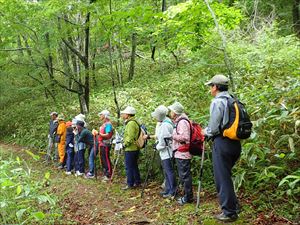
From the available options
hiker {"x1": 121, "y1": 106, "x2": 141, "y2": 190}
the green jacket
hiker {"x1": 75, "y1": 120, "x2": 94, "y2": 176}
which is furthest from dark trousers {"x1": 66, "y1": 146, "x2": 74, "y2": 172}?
the green jacket

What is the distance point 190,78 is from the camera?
12461 millimetres

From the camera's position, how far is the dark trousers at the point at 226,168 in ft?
16.3

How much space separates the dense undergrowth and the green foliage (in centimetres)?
315

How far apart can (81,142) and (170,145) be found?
3977 millimetres

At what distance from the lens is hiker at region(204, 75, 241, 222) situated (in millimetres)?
4902

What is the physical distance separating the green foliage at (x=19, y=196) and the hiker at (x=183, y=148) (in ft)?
8.00

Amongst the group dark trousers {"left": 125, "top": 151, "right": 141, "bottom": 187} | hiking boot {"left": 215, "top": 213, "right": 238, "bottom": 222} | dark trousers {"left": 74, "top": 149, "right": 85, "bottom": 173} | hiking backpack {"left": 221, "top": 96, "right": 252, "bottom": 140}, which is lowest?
dark trousers {"left": 74, "top": 149, "right": 85, "bottom": 173}

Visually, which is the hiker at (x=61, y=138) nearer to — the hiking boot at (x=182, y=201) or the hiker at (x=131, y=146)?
the hiker at (x=131, y=146)

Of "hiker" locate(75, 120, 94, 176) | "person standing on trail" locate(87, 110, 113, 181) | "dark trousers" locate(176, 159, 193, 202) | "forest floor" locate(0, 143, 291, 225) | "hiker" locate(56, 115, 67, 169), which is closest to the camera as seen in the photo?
"forest floor" locate(0, 143, 291, 225)

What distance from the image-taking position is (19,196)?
12.8 ft

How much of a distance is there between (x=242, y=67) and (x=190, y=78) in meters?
2.82

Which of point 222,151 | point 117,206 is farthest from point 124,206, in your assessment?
point 222,151

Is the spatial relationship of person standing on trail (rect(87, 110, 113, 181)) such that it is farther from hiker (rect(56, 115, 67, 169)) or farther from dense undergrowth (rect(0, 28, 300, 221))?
hiker (rect(56, 115, 67, 169))

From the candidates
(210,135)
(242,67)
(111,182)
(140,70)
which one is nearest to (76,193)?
(111,182)
